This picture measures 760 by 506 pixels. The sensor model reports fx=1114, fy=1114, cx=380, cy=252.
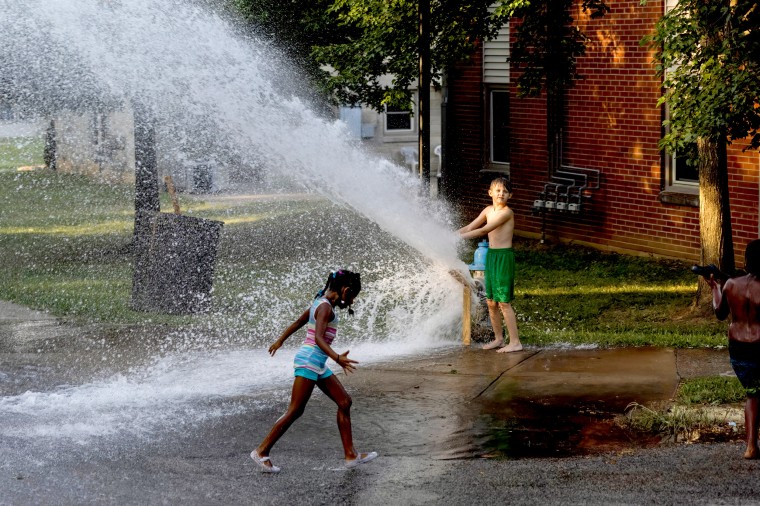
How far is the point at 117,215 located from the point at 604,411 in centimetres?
1767

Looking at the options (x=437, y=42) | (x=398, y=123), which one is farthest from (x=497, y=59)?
(x=398, y=123)

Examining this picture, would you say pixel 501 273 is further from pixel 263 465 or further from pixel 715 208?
pixel 263 465

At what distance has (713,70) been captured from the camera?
10297 millimetres

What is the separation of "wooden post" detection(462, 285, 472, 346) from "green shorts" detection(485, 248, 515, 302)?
369 millimetres

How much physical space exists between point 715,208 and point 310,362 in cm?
622

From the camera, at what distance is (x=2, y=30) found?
53.2 ft

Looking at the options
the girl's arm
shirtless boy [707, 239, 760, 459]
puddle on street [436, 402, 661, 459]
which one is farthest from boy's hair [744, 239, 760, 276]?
the girl's arm

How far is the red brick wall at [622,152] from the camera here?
15133mm

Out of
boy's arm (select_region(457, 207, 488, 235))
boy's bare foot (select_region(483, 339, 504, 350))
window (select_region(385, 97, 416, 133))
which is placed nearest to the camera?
boy's arm (select_region(457, 207, 488, 235))

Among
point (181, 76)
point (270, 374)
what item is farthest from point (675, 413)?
point (181, 76)

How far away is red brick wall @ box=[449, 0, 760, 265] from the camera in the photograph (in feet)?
49.6

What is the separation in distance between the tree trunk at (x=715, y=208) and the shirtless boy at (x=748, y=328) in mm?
4679

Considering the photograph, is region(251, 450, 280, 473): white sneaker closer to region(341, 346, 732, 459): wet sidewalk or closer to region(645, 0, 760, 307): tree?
region(341, 346, 732, 459): wet sidewalk

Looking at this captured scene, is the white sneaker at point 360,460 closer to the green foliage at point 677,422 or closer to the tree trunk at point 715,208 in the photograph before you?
the green foliage at point 677,422
